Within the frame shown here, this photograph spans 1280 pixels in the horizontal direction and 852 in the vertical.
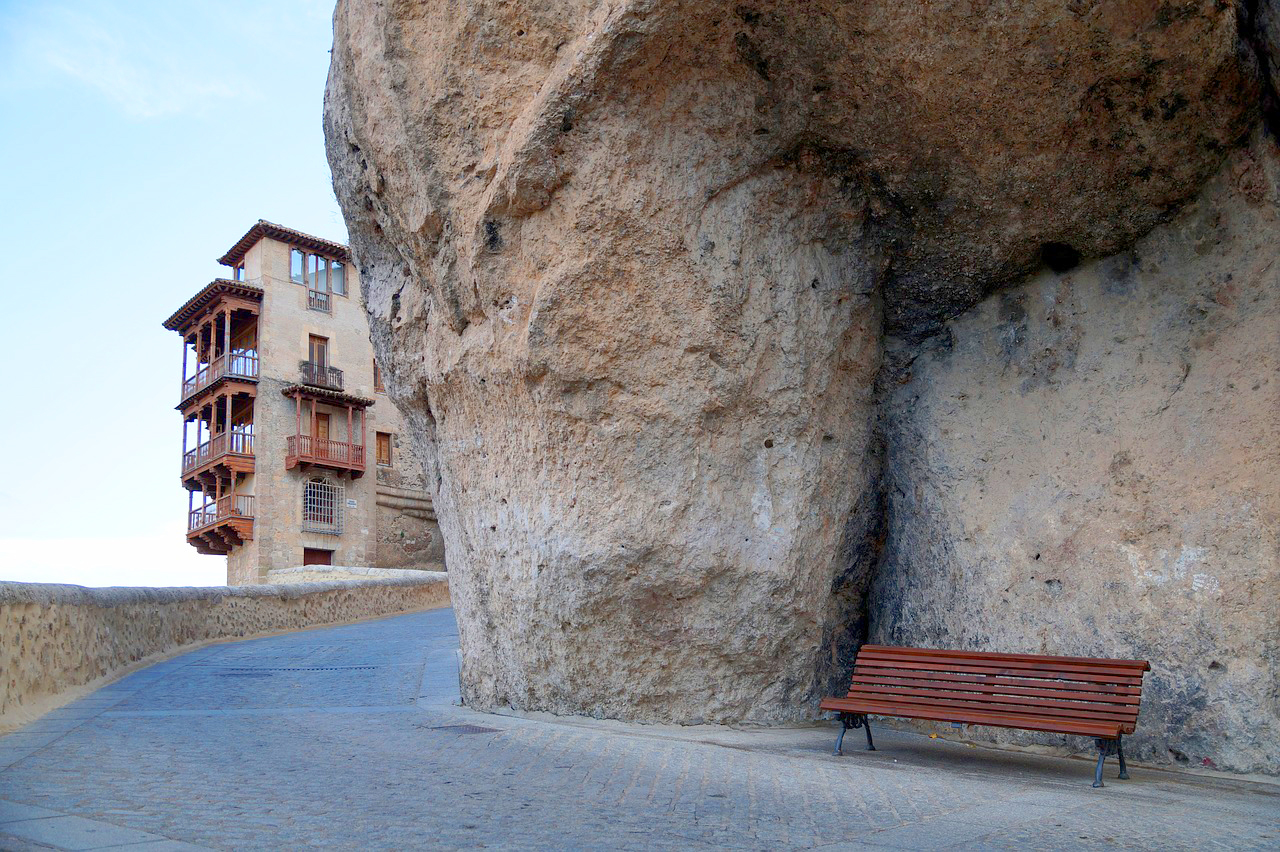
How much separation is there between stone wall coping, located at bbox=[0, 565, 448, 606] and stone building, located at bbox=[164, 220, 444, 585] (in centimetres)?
839

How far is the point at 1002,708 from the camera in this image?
573 cm

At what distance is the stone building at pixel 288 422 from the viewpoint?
30.7 meters

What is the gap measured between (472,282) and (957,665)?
4299 millimetres

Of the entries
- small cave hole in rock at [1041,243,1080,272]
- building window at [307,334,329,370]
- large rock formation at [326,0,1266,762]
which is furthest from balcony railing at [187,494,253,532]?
small cave hole in rock at [1041,243,1080,272]

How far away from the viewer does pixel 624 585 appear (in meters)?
6.84

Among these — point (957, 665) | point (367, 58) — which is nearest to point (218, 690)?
point (367, 58)

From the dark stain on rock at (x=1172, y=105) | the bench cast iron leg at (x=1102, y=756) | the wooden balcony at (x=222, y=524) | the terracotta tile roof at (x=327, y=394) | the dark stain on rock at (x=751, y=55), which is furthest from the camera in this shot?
the terracotta tile roof at (x=327, y=394)

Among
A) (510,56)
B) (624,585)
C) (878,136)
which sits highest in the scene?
(510,56)

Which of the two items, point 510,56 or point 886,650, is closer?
point 886,650

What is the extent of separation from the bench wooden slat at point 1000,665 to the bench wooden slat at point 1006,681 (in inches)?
2.1

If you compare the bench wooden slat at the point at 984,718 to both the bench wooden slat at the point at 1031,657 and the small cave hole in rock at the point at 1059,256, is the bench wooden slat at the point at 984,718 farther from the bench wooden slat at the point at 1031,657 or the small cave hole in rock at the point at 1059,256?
the small cave hole in rock at the point at 1059,256

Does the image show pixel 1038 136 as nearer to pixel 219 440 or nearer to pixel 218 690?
pixel 218 690

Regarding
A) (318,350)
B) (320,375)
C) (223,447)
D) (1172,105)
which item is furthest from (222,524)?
(1172,105)

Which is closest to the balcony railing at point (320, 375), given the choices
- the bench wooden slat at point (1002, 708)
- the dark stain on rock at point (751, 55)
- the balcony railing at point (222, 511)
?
the balcony railing at point (222, 511)
